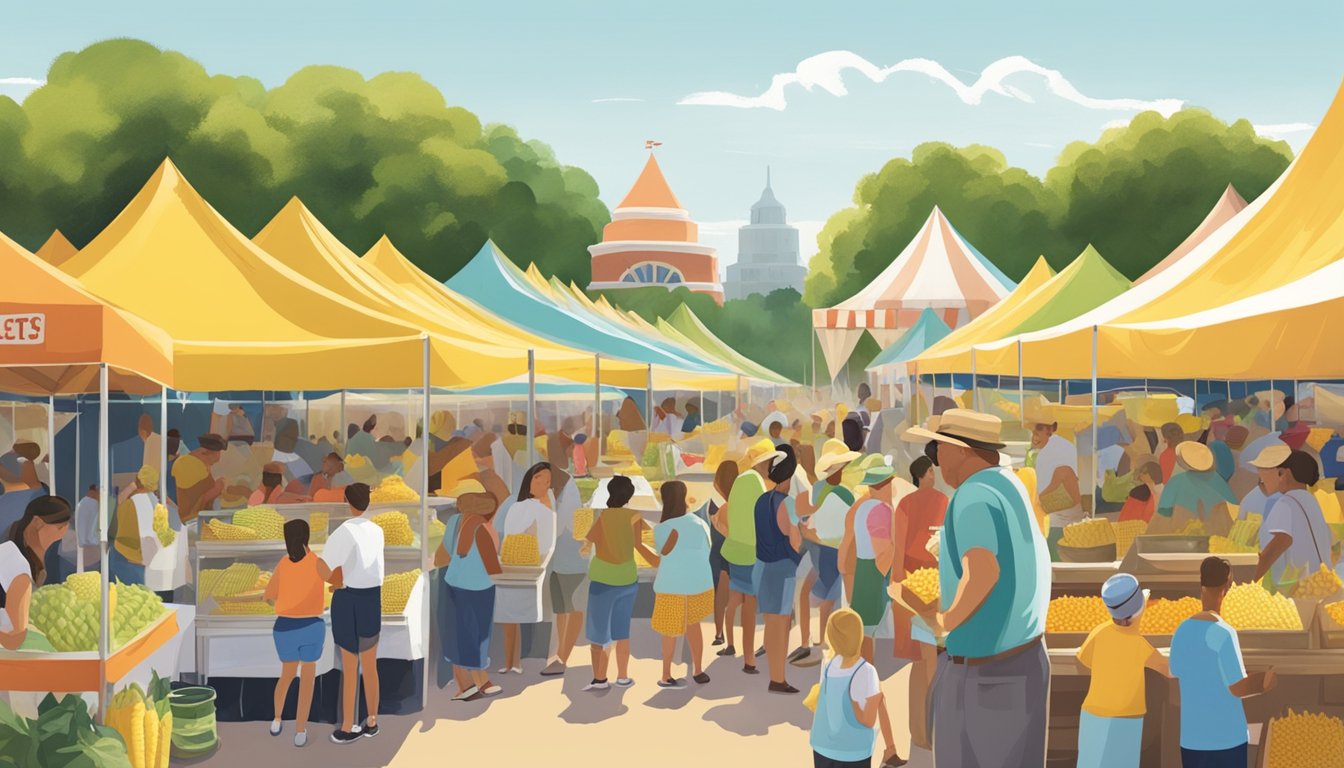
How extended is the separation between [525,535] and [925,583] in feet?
13.2

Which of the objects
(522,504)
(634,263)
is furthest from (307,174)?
(634,263)

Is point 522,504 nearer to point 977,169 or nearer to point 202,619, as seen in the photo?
point 202,619

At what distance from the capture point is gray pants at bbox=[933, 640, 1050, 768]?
5441mm

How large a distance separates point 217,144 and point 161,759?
34.9 meters

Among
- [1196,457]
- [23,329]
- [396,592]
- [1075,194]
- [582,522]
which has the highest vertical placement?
[1075,194]

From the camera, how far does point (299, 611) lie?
823 cm

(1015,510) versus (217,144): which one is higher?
(217,144)

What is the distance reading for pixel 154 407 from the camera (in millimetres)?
21953

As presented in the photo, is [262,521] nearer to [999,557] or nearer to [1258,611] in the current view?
[999,557]

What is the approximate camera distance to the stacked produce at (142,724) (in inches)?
259

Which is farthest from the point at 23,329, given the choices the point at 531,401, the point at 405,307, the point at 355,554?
the point at 531,401

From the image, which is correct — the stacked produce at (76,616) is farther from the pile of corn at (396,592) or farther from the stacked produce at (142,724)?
the pile of corn at (396,592)

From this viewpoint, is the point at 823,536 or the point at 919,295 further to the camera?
the point at 919,295

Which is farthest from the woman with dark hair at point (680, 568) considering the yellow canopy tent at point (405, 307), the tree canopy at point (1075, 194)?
the tree canopy at point (1075, 194)
